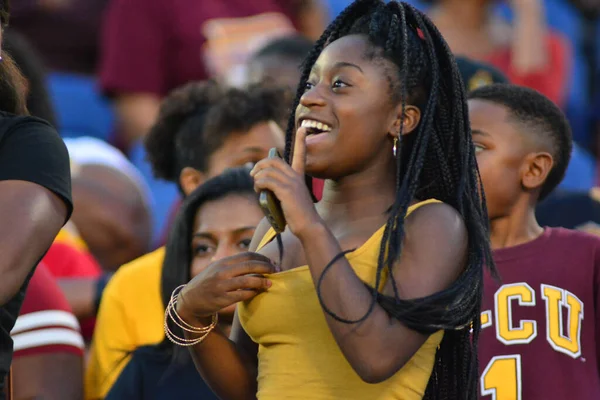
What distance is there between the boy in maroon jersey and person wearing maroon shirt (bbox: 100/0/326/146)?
3052 millimetres

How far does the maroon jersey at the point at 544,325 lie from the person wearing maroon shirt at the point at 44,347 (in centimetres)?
117

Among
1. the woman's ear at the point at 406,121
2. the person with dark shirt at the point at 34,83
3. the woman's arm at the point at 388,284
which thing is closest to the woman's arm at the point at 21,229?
the woman's arm at the point at 388,284

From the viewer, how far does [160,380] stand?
348 centimetres

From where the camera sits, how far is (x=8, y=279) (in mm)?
2223

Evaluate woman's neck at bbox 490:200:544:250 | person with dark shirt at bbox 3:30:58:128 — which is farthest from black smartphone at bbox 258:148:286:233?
person with dark shirt at bbox 3:30:58:128

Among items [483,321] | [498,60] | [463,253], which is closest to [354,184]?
[463,253]

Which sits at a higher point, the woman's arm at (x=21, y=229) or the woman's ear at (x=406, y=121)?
the woman's ear at (x=406, y=121)

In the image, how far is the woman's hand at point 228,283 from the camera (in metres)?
2.48

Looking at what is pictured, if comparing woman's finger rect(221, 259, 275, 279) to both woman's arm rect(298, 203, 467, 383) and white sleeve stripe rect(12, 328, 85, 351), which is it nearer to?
woman's arm rect(298, 203, 467, 383)

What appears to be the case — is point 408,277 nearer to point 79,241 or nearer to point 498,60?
point 79,241

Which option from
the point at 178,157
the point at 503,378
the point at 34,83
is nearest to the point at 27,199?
the point at 503,378

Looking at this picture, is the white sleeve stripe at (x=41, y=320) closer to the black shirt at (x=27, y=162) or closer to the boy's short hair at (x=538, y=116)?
the black shirt at (x=27, y=162)

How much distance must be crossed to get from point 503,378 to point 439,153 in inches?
27.3

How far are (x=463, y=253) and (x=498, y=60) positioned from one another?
3920 mm
